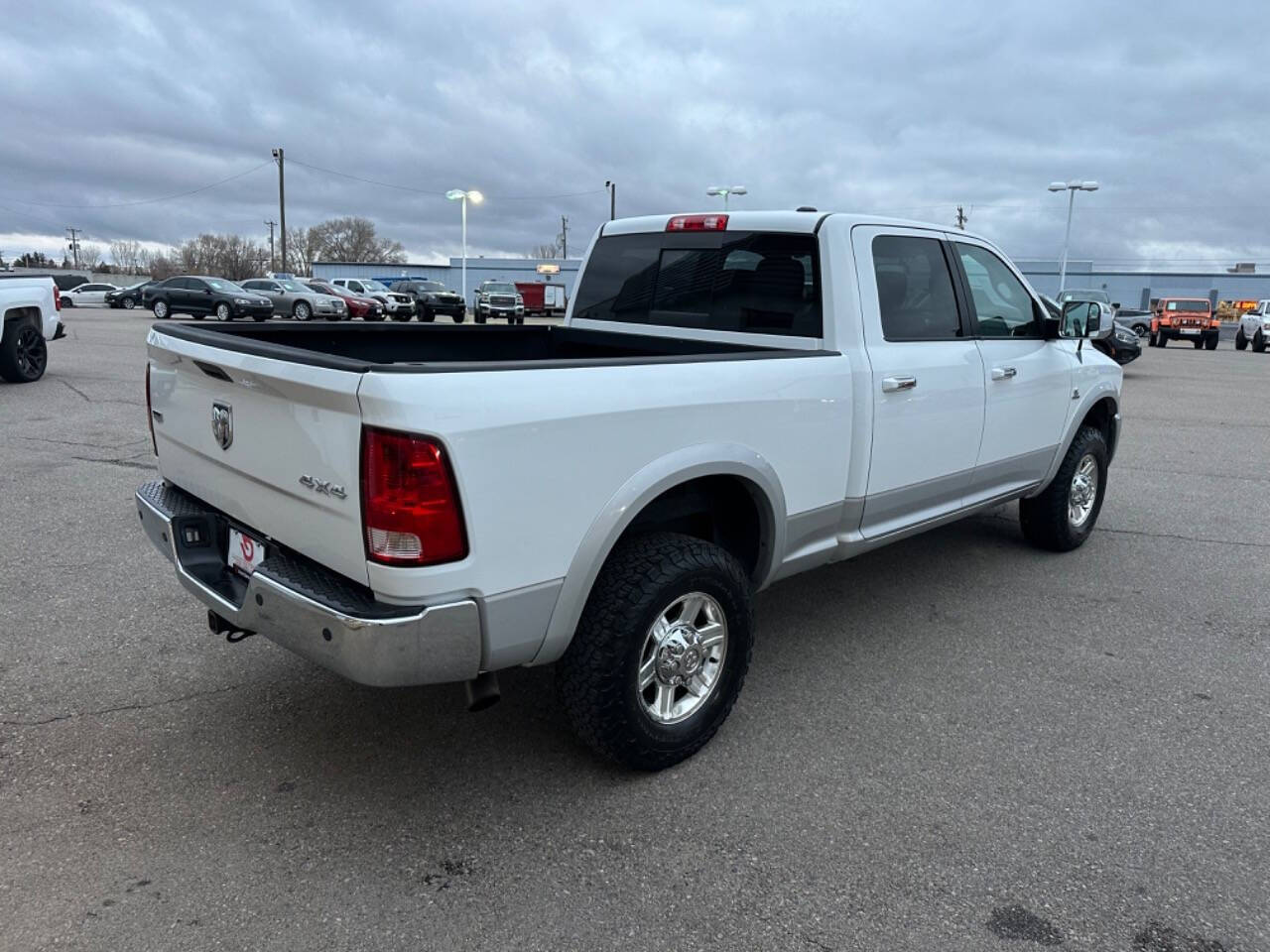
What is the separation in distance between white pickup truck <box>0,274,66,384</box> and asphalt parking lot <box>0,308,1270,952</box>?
26.9ft

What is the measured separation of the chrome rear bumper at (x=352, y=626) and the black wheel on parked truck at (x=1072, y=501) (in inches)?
167

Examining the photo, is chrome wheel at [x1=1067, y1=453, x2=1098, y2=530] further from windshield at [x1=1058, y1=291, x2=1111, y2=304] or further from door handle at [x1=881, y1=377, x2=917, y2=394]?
door handle at [x1=881, y1=377, x2=917, y2=394]

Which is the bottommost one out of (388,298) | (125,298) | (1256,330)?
(1256,330)

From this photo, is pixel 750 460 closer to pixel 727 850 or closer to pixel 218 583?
pixel 727 850

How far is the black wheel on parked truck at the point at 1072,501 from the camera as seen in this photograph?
554 centimetres

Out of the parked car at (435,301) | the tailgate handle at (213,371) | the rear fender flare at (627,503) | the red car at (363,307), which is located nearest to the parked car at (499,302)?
the parked car at (435,301)

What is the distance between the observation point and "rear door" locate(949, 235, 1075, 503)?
4605 mm

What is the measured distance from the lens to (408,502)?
237 centimetres

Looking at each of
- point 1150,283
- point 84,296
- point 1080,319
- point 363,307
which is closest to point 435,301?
point 363,307

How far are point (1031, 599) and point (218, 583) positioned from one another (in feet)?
13.2

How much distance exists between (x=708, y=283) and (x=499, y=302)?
32.4 metres

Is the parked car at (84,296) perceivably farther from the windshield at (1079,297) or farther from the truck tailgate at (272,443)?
the truck tailgate at (272,443)

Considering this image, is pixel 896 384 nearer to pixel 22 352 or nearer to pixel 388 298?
pixel 22 352

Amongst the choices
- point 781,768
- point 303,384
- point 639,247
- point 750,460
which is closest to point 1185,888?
point 781,768
